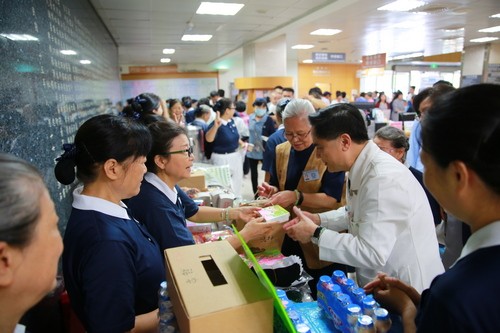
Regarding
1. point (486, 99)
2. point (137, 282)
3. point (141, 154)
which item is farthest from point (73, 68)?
point (486, 99)

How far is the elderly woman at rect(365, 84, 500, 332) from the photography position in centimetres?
64

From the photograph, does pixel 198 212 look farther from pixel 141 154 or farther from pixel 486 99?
pixel 486 99

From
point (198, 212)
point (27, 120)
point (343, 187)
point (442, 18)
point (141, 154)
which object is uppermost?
point (442, 18)

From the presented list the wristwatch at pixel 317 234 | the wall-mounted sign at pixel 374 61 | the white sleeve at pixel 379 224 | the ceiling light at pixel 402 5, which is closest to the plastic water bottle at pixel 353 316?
the white sleeve at pixel 379 224

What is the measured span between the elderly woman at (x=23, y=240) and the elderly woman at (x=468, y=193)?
85 cm

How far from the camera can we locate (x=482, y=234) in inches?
28.1

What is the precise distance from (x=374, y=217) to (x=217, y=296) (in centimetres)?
78

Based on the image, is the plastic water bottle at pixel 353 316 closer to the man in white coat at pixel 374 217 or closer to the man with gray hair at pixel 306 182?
the man in white coat at pixel 374 217

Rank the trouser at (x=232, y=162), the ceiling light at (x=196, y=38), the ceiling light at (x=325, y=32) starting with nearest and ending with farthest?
the trouser at (x=232, y=162)
the ceiling light at (x=325, y=32)
the ceiling light at (x=196, y=38)

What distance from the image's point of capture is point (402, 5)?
19.3 ft

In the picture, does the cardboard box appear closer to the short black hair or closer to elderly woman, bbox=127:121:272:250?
elderly woman, bbox=127:121:272:250

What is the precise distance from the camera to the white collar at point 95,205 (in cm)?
118

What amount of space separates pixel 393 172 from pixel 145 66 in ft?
52.2

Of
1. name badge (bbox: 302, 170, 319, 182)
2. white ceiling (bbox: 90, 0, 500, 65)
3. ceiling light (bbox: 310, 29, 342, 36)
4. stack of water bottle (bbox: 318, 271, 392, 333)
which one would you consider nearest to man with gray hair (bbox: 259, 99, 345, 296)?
name badge (bbox: 302, 170, 319, 182)
